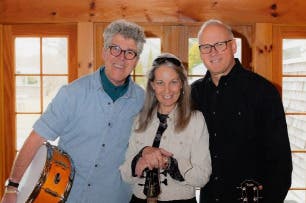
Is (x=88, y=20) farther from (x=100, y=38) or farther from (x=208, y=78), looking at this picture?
(x=208, y=78)

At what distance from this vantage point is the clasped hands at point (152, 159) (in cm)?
165

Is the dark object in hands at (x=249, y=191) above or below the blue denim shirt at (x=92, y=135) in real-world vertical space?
below

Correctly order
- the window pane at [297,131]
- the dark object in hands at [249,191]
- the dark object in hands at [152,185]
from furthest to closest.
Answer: the window pane at [297,131], the dark object in hands at [249,191], the dark object in hands at [152,185]

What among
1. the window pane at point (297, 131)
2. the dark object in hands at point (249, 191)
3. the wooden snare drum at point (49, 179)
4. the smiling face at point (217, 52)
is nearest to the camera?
the wooden snare drum at point (49, 179)

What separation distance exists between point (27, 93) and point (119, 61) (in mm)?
1675

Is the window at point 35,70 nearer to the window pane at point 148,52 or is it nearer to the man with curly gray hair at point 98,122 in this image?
the window pane at point 148,52

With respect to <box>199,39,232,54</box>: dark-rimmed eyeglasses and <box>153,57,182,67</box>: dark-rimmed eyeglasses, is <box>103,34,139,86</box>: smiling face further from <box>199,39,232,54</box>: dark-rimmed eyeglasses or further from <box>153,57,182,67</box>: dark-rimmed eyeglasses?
<box>199,39,232,54</box>: dark-rimmed eyeglasses

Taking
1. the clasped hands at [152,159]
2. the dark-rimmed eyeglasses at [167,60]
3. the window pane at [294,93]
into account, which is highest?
the dark-rimmed eyeglasses at [167,60]

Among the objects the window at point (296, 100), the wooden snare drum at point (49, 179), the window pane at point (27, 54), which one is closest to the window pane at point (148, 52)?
the window pane at point (27, 54)

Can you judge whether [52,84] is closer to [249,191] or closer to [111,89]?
[111,89]

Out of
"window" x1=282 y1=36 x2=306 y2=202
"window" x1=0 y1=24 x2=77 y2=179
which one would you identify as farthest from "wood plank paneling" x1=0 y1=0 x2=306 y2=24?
"window" x1=282 y1=36 x2=306 y2=202

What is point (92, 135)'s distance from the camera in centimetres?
192

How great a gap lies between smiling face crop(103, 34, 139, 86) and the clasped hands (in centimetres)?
41

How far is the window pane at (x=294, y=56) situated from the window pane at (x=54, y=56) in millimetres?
1866
